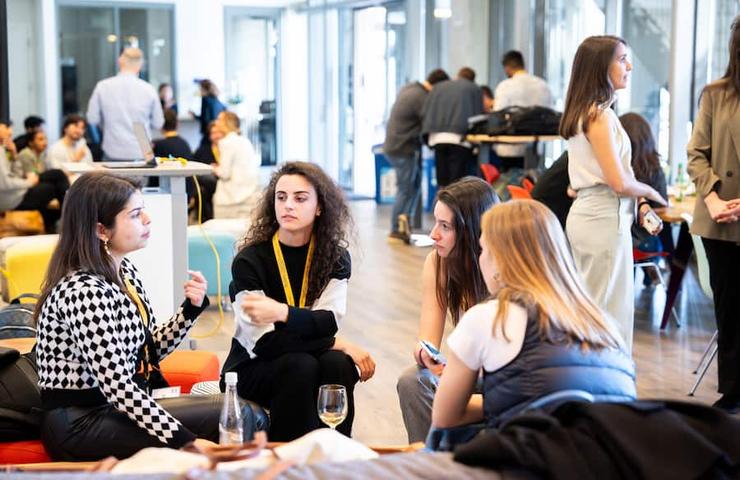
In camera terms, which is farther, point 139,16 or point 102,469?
point 139,16

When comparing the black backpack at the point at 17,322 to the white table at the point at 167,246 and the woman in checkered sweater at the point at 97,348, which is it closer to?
the white table at the point at 167,246

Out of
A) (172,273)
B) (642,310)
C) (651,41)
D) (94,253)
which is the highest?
(651,41)

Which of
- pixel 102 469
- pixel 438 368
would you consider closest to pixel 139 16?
pixel 438 368

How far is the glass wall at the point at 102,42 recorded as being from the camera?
1627 centimetres

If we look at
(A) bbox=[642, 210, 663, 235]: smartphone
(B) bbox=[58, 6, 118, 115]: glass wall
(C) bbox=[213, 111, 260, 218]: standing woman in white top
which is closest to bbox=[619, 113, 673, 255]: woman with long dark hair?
(A) bbox=[642, 210, 663, 235]: smartphone

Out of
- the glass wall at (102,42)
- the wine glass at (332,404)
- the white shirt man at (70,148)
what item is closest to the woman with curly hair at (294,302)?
the wine glass at (332,404)

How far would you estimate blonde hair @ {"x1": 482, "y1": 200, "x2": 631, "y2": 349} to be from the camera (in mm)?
2486

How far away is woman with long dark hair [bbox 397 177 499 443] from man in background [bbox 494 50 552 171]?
6.78 meters

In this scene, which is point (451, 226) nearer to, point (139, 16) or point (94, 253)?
point (94, 253)

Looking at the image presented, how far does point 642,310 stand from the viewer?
24.5 feet

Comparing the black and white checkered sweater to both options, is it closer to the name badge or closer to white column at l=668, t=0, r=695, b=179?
the name badge

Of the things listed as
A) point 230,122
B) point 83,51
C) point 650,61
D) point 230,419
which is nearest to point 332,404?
point 230,419

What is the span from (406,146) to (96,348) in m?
8.26

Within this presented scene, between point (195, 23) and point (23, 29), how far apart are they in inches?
102
